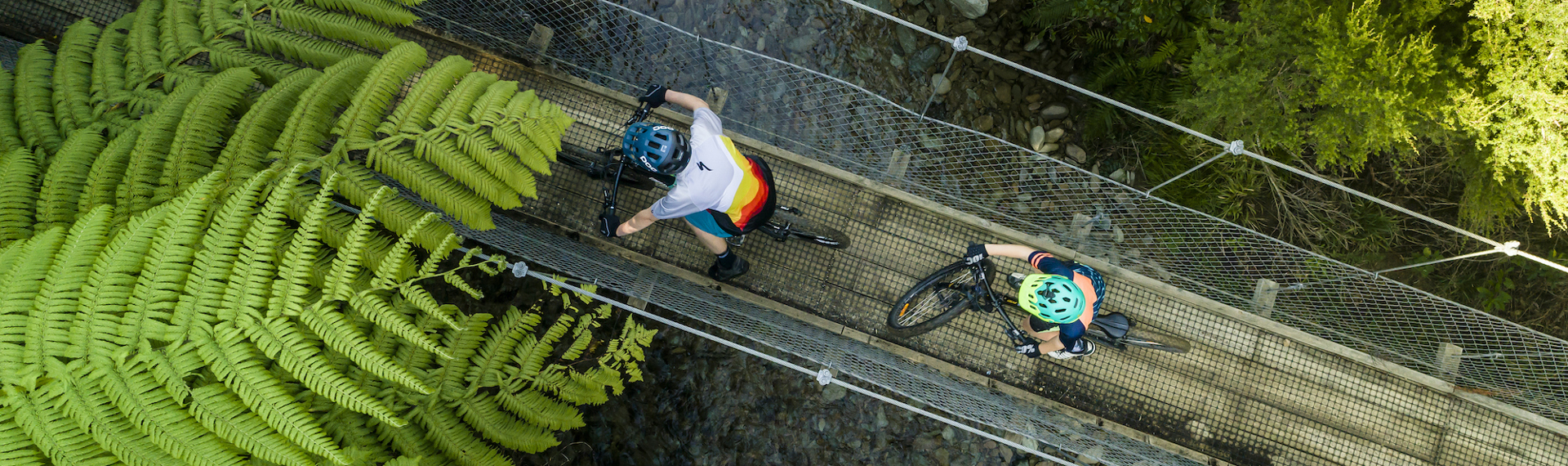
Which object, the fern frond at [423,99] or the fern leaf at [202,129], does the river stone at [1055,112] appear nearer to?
the fern frond at [423,99]

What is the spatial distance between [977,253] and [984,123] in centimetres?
357

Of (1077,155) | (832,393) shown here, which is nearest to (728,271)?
(832,393)

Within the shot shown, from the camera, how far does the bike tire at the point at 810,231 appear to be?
21.2 feet

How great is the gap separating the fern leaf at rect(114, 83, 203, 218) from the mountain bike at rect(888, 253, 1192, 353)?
5.57 metres

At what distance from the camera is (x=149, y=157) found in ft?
13.2

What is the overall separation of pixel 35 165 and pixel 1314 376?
10511mm

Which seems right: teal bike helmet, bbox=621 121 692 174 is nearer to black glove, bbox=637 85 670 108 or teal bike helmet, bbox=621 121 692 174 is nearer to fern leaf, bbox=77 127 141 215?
black glove, bbox=637 85 670 108


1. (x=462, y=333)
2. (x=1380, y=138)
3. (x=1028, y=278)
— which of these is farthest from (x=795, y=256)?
(x=1380, y=138)

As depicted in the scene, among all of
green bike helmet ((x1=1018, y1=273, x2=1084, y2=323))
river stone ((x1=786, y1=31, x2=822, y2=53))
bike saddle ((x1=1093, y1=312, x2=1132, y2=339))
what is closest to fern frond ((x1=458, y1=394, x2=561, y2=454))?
green bike helmet ((x1=1018, y1=273, x2=1084, y2=323))

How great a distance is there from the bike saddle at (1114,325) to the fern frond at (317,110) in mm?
6477

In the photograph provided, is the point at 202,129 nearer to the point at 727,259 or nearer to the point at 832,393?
the point at 727,259

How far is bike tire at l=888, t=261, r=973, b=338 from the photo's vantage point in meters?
6.32

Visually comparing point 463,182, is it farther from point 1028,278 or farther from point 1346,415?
point 1346,415

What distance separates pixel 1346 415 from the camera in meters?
6.70
